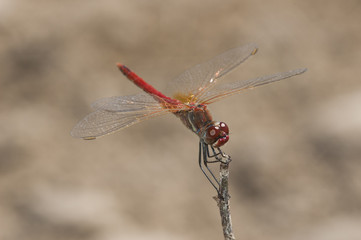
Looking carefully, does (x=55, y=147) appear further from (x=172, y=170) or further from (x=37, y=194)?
(x=172, y=170)

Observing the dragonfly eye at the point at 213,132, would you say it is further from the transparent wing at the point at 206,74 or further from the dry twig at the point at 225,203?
the transparent wing at the point at 206,74

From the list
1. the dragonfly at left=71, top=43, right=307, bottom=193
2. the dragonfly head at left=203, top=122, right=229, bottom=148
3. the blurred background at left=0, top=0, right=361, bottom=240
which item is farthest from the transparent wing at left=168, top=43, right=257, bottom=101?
the blurred background at left=0, top=0, right=361, bottom=240

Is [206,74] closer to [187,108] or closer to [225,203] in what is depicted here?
[187,108]

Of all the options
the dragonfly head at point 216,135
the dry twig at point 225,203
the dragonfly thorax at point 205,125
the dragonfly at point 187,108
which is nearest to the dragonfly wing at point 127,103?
the dragonfly at point 187,108

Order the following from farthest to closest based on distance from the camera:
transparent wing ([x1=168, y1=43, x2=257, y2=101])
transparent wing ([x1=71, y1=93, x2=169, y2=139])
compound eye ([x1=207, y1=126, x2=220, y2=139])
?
1. transparent wing ([x1=168, y1=43, x2=257, y2=101])
2. transparent wing ([x1=71, y1=93, x2=169, y2=139])
3. compound eye ([x1=207, y1=126, x2=220, y2=139])

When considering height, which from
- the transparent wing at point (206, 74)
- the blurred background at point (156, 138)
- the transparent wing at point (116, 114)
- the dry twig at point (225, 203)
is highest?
the blurred background at point (156, 138)

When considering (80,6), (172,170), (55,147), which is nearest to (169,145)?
(172,170)

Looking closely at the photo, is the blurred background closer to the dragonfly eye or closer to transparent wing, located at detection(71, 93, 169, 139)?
transparent wing, located at detection(71, 93, 169, 139)

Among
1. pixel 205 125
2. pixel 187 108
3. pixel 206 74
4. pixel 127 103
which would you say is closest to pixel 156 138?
pixel 206 74
